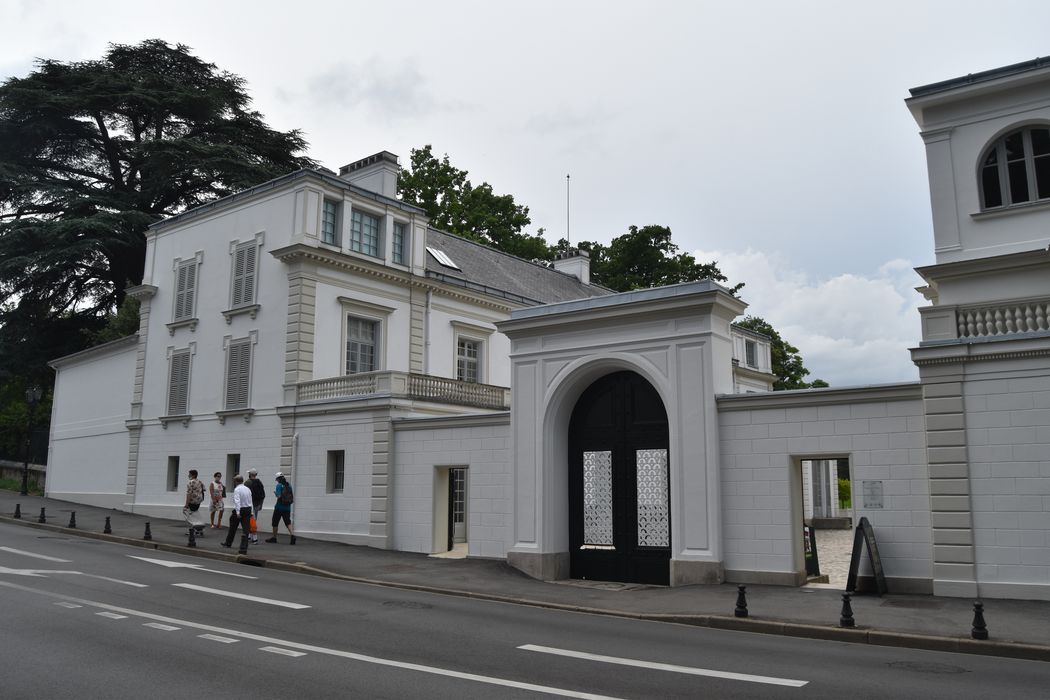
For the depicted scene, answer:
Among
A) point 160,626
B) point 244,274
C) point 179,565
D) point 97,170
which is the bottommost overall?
point 160,626

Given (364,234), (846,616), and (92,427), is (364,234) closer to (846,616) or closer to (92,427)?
(92,427)

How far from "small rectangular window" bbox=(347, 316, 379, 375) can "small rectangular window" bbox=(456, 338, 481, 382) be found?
13.6ft

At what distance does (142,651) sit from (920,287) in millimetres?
20148

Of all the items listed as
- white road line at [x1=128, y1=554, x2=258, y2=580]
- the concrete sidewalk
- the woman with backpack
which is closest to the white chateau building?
the concrete sidewalk

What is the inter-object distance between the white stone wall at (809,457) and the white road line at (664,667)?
22.6 ft

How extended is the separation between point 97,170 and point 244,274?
21.6m

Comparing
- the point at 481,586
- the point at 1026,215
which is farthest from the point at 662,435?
the point at 1026,215

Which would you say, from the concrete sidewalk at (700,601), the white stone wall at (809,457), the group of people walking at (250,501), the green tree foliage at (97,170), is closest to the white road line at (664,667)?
the concrete sidewalk at (700,601)

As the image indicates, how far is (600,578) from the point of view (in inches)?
670

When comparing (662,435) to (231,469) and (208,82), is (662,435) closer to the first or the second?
(231,469)

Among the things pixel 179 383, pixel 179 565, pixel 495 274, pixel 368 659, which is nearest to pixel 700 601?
pixel 368 659

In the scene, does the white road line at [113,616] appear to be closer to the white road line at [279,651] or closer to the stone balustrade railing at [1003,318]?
the white road line at [279,651]

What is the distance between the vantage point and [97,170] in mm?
43375

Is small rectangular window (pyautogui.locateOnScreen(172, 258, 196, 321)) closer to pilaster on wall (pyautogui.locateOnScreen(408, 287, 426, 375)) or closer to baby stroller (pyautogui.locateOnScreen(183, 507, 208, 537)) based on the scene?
pilaster on wall (pyautogui.locateOnScreen(408, 287, 426, 375))
